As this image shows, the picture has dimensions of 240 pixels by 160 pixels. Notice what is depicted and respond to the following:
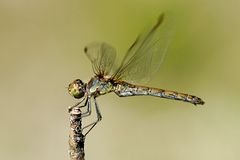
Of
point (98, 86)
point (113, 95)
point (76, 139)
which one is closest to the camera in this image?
point (76, 139)

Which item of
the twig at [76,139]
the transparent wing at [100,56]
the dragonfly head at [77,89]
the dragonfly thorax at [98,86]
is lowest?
the twig at [76,139]

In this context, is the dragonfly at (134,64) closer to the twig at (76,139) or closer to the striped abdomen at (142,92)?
the striped abdomen at (142,92)

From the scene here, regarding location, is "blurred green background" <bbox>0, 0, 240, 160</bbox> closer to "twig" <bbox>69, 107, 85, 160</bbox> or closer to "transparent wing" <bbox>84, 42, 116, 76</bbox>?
"transparent wing" <bbox>84, 42, 116, 76</bbox>

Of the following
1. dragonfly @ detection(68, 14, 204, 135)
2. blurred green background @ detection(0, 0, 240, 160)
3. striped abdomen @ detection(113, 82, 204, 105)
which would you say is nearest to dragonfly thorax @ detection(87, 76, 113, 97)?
dragonfly @ detection(68, 14, 204, 135)

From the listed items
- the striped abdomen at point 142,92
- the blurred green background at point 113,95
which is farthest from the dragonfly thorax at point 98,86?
the blurred green background at point 113,95

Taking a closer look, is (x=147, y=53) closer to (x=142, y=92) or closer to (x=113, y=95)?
(x=142, y=92)

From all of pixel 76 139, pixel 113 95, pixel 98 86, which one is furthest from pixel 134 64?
pixel 76 139
